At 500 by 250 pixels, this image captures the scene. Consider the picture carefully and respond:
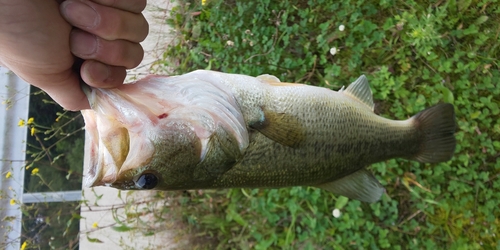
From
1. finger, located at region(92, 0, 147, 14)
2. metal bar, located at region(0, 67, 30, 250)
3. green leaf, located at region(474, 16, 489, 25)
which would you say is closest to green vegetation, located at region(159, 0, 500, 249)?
green leaf, located at region(474, 16, 489, 25)

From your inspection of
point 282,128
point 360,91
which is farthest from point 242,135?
point 360,91

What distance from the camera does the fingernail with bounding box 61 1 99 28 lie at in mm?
1128

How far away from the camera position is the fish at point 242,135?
130 cm

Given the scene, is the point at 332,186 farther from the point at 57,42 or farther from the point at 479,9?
the point at 479,9

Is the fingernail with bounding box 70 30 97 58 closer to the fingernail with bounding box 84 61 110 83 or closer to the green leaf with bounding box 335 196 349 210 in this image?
the fingernail with bounding box 84 61 110 83

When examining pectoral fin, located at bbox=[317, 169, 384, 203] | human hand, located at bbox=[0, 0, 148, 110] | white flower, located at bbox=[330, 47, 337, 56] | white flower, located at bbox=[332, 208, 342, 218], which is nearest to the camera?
human hand, located at bbox=[0, 0, 148, 110]

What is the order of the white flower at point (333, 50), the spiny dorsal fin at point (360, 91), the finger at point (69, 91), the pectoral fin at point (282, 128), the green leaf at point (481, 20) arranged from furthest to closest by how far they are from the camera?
the white flower at point (333, 50) → the green leaf at point (481, 20) → the spiny dorsal fin at point (360, 91) → the pectoral fin at point (282, 128) → the finger at point (69, 91)

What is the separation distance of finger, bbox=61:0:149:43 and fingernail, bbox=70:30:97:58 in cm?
3

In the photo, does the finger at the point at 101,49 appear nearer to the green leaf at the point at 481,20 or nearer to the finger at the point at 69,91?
the finger at the point at 69,91

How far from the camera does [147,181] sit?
1.32 m

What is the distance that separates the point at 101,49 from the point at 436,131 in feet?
5.69

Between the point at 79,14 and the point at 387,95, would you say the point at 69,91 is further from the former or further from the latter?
the point at 387,95

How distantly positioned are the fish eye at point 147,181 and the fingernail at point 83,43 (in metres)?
0.44

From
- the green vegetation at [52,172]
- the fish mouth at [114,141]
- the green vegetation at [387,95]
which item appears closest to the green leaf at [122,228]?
the green vegetation at [52,172]
